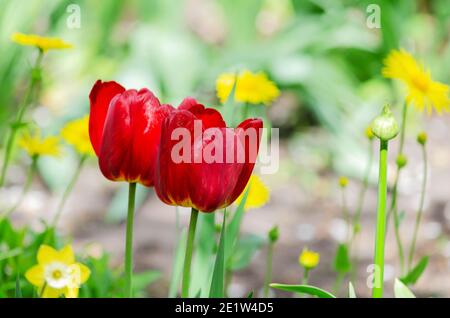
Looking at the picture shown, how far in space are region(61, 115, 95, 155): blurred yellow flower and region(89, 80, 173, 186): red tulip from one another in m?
0.35

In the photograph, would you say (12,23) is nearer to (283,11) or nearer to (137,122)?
(283,11)

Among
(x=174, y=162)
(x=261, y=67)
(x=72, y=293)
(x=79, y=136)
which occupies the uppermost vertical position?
(x=261, y=67)

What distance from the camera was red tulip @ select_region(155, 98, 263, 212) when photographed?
2.73 ft

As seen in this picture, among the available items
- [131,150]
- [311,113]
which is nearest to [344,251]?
[131,150]

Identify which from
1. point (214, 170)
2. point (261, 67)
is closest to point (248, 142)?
point (214, 170)

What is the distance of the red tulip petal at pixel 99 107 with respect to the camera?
3.04 feet

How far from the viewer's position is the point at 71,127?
131 centimetres

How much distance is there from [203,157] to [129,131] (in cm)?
10

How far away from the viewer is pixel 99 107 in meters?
0.93

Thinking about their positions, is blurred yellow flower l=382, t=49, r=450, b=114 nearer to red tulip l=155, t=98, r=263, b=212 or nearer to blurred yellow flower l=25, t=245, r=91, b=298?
red tulip l=155, t=98, r=263, b=212

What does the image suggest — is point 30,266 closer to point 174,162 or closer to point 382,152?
point 174,162

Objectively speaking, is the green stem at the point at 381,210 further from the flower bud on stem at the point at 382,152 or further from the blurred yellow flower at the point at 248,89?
the blurred yellow flower at the point at 248,89

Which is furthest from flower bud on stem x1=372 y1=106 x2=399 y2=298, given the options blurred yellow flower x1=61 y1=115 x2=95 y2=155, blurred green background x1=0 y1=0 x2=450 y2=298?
blurred green background x1=0 y1=0 x2=450 y2=298
